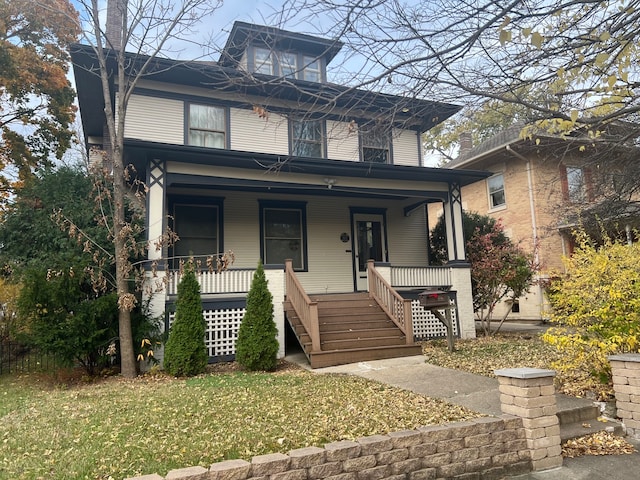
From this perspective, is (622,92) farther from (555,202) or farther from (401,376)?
(555,202)

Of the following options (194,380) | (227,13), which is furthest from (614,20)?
(194,380)

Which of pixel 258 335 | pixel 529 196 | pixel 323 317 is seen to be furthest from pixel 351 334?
pixel 529 196

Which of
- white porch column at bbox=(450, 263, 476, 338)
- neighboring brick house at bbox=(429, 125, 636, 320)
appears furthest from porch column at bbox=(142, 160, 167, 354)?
neighboring brick house at bbox=(429, 125, 636, 320)

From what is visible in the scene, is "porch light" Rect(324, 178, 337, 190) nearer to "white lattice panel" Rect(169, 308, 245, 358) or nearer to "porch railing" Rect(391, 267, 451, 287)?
"porch railing" Rect(391, 267, 451, 287)

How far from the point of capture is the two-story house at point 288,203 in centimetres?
893

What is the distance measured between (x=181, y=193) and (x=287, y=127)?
137 inches

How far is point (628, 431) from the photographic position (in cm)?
466

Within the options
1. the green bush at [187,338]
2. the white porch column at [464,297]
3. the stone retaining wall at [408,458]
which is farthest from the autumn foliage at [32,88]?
the stone retaining wall at [408,458]

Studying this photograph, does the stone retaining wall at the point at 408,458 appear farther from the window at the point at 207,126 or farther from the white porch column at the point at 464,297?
the window at the point at 207,126

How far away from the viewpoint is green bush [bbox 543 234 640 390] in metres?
5.16

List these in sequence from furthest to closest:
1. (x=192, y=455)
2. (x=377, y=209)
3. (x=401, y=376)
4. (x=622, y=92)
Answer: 1. (x=377, y=209)
2. (x=401, y=376)
3. (x=622, y=92)
4. (x=192, y=455)

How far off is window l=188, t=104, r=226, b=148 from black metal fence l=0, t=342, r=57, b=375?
596 centimetres

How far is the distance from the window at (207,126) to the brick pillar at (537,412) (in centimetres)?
939

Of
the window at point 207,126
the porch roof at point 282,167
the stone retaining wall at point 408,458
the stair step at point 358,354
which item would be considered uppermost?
the window at point 207,126
